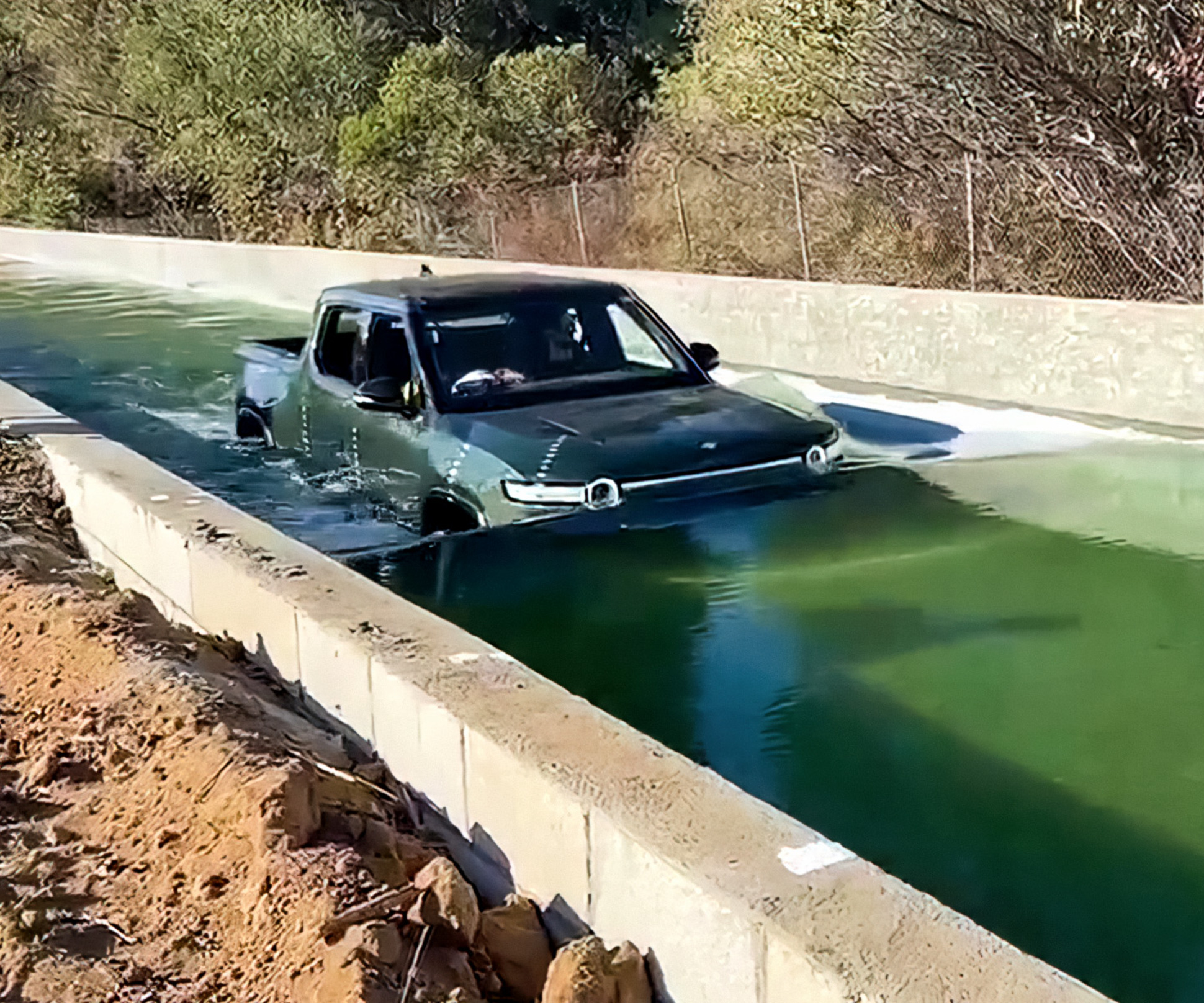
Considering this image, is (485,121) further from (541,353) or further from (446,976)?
(446,976)

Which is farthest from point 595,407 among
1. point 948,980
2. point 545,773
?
point 948,980

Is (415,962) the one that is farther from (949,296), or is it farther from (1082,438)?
(949,296)

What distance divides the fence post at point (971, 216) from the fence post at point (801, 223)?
7.04ft

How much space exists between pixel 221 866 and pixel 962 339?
8797mm

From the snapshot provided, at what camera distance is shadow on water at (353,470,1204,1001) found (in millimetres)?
4156

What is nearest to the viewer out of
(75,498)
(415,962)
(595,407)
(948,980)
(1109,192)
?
(948,980)

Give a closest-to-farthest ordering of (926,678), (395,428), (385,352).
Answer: (926,678) < (395,428) < (385,352)

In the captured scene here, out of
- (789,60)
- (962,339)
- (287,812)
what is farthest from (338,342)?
(789,60)

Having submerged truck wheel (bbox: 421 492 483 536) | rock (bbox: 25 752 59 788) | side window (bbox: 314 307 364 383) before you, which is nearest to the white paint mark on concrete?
rock (bbox: 25 752 59 788)

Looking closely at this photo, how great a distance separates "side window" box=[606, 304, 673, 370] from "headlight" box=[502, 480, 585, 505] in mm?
1460

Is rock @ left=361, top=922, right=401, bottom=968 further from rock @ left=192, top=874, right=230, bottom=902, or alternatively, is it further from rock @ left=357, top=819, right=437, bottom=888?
rock @ left=192, top=874, right=230, bottom=902

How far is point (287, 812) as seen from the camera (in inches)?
152

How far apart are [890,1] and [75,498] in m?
11.2

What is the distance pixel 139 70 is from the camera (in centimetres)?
3400
